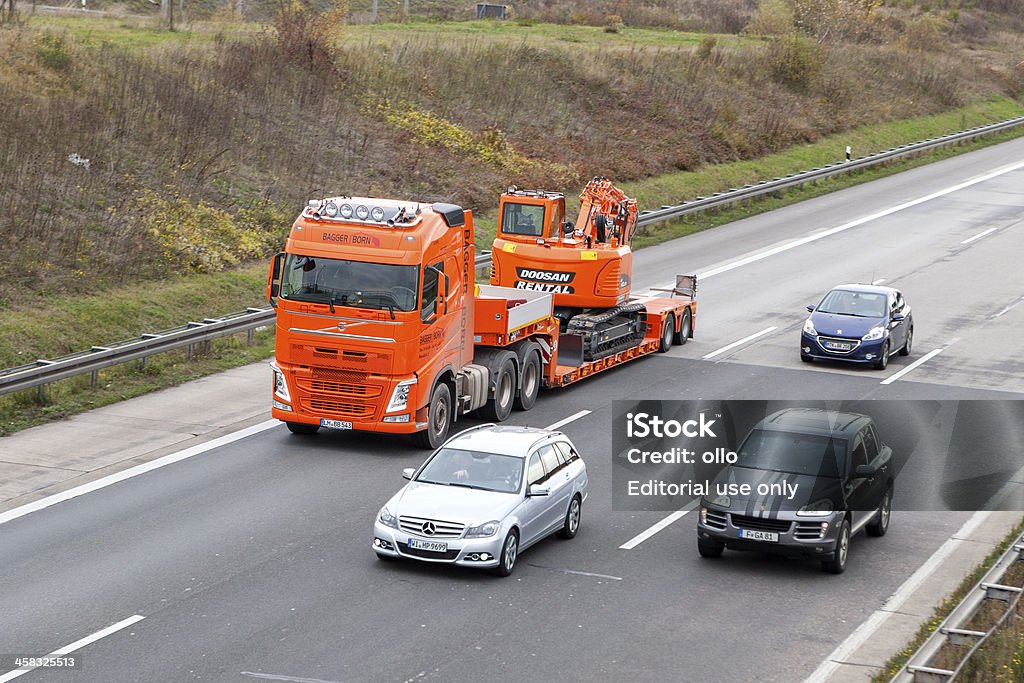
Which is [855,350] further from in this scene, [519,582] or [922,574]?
[519,582]

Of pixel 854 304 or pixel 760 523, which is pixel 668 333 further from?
pixel 760 523

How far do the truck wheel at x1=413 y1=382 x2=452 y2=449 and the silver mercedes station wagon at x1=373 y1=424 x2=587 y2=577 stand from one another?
139 inches

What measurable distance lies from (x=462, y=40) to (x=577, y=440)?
3741 centimetres

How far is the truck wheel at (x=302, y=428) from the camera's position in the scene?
861 inches

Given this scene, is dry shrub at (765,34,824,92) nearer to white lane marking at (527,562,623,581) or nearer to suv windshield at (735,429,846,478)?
suv windshield at (735,429,846,478)

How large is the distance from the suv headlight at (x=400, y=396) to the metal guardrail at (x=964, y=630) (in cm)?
900

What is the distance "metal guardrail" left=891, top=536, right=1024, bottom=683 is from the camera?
11.8m

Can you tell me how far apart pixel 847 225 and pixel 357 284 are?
27.9 m

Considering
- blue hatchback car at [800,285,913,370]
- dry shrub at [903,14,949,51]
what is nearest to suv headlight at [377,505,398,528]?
blue hatchback car at [800,285,913,370]

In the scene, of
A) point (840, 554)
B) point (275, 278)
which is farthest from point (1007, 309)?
point (275, 278)

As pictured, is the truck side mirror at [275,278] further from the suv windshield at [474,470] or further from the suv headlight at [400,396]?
the suv windshield at [474,470]

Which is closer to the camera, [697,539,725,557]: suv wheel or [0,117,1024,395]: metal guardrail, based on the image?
[697,539,725,557]: suv wheel

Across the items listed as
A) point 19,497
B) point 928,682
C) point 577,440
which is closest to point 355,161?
point 577,440

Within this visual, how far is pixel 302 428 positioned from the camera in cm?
2202
